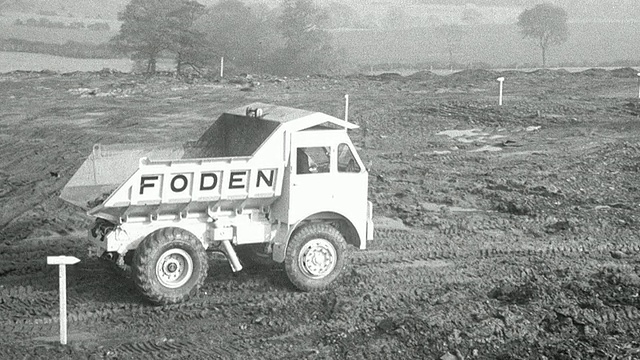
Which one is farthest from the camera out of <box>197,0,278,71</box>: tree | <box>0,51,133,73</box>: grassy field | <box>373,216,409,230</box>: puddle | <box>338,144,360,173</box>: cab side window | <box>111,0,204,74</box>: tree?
<box>197,0,278,71</box>: tree

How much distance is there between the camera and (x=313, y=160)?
13.2 m

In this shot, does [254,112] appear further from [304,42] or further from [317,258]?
[304,42]

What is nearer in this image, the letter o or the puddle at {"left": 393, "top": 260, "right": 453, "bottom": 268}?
the letter o

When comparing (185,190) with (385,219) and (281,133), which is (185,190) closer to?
(281,133)

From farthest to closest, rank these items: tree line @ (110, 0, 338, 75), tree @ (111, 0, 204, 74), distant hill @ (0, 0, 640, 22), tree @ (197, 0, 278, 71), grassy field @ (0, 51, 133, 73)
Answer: distant hill @ (0, 0, 640, 22)
tree @ (197, 0, 278, 71)
grassy field @ (0, 51, 133, 73)
tree line @ (110, 0, 338, 75)
tree @ (111, 0, 204, 74)

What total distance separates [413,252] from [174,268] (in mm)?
4442

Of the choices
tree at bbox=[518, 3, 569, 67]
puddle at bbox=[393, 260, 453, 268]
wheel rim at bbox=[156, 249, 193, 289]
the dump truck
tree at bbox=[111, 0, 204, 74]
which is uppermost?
tree at bbox=[518, 3, 569, 67]

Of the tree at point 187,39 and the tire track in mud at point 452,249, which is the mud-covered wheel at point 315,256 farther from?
the tree at point 187,39

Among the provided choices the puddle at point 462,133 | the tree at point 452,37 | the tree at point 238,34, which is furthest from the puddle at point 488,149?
the tree at point 452,37

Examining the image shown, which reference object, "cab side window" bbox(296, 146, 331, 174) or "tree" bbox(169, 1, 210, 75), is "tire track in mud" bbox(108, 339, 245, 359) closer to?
"cab side window" bbox(296, 146, 331, 174)

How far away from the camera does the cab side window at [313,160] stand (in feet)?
42.7

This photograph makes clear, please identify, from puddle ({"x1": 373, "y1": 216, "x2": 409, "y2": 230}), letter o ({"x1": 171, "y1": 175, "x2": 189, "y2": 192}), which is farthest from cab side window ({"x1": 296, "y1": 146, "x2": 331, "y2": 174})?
puddle ({"x1": 373, "y1": 216, "x2": 409, "y2": 230})

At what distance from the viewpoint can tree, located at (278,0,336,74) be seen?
54781mm

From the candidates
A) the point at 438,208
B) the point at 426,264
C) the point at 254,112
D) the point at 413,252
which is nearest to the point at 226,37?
the point at 438,208
